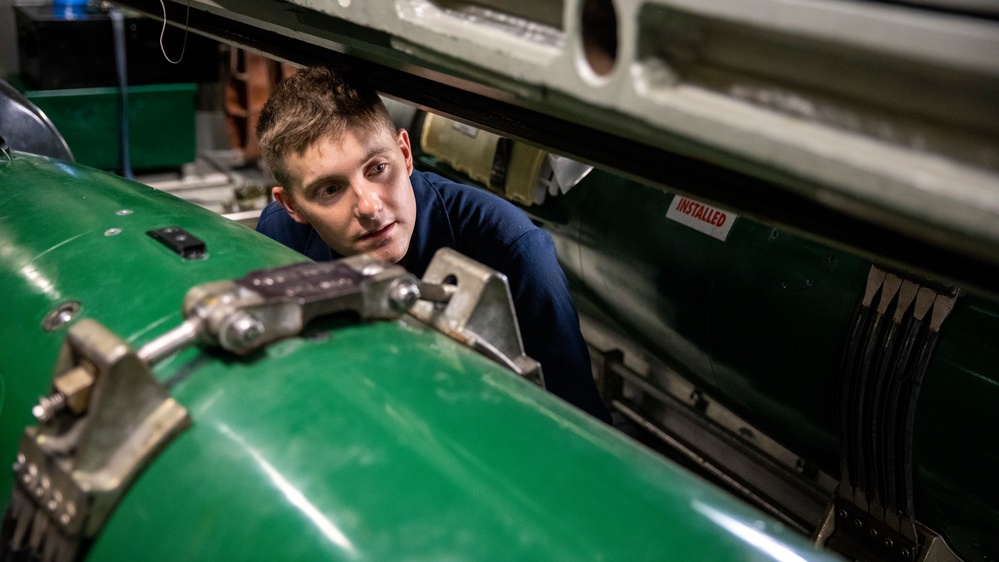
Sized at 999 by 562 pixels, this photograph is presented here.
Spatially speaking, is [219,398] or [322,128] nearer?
[219,398]

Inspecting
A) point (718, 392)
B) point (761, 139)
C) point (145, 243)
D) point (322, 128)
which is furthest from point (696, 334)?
point (761, 139)

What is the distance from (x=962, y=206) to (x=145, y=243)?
862 mm

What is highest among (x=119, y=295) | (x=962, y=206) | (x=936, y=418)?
(x=962, y=206)

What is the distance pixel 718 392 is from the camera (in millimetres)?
1954

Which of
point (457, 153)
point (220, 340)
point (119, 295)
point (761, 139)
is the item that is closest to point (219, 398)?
point (220, 340)

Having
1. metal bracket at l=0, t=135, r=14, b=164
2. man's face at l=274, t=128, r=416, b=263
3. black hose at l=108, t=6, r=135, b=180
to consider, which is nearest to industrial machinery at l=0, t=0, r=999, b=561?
man's face at l=274, t=128, r=416, b=263

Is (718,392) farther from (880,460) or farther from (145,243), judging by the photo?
(145,243)

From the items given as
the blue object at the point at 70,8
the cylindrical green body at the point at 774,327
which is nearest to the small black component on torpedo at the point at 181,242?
the cylindrical green body at the point at 774,327

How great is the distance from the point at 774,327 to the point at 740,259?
0.15 metres

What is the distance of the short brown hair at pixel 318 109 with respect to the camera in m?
1.38

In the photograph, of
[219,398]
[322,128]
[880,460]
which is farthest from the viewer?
[880,460]

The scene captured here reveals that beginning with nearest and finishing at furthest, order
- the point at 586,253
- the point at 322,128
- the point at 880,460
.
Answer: the point at 322,128, the point at 880,460, the point at 586,253

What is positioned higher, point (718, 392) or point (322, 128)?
point (322, 128)

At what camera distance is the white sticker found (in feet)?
5.66
